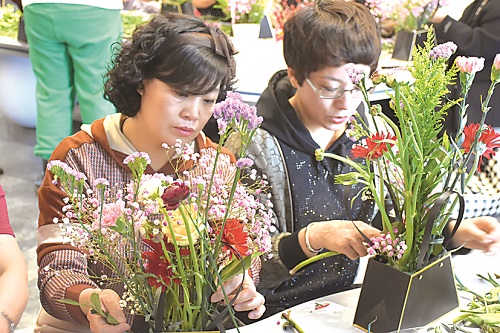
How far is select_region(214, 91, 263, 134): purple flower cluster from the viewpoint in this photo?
3.22 feet

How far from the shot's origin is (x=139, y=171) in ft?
3.23

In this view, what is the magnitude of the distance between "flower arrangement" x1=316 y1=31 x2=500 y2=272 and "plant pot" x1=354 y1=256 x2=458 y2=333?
3 cm

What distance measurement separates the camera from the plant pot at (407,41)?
12.0ft

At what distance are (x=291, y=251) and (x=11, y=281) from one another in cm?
68

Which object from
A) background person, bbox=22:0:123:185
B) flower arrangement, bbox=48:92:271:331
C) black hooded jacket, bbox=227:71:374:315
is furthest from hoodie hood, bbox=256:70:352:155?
background person, bbox=22:0:123:185

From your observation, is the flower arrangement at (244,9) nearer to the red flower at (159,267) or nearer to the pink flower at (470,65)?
the pink flower at (470,65)

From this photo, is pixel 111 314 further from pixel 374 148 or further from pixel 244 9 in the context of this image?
pixel 244 9

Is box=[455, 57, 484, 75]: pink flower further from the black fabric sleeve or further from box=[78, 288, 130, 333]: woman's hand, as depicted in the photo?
box=[78, 288, 130, 333]: woman's hand

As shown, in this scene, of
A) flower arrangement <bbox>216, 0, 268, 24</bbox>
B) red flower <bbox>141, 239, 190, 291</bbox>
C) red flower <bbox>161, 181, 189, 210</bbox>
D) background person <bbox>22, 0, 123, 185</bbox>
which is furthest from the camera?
flower arrangement <bbox>216, 0, 268, 24</bbox>

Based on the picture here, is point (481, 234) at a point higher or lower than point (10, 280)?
higher

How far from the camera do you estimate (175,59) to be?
1568 millimetres

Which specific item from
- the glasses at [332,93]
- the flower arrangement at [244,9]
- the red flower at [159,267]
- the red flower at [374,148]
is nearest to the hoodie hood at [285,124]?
the glasses at [332,93]

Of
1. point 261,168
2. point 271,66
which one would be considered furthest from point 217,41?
point 271,66

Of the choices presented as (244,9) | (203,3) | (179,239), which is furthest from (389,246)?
(203,3)
